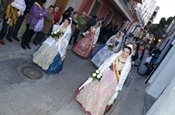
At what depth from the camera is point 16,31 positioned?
372 inches

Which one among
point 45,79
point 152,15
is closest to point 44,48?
point 45,79

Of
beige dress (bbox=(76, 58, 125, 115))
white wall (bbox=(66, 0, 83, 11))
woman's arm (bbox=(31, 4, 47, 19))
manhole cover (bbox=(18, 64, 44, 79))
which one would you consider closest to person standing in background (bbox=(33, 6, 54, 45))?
woman's arm (bbox=(31, 4, 47, 19))

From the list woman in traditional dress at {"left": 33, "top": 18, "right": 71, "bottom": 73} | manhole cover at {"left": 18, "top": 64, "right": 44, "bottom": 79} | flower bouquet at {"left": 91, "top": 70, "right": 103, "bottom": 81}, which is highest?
flower bouquet at {"left": 91, "top": 70, "right": 103, "bottom": 81}

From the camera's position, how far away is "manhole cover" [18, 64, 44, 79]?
722 cm

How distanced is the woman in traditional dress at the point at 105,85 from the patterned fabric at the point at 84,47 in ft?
19.1

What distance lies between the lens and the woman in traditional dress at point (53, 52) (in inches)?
319

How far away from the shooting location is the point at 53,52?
8117mm

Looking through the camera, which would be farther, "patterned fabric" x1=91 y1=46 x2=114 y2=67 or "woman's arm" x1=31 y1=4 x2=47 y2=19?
"patterned fabric" x1=91 y1=46 x2=114 y2=67

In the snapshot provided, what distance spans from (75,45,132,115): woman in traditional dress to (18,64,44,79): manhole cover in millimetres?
1433

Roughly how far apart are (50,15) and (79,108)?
196 inches

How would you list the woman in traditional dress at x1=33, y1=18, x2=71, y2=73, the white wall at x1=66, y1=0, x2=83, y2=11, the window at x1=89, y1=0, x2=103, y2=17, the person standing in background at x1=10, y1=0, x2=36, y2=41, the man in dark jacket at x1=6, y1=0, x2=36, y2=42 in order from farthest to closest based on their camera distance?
the window at x1=89, y1=0, x2=103, y2=17
the white wall at x1=66, y1=0, x2=83, y2=11
the person standing in background at x1=10, y1=0, x2=36, y2=41
the man in dark jacket at x1=6, y1=0, x2=36, y2=42
the woman in traditional dress at x1=33, y1=18, x2=71, y2=73

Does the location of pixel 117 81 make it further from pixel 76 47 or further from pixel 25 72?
pixel 76 47

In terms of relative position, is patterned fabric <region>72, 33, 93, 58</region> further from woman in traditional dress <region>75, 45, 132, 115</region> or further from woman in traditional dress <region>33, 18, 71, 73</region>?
woman in traditional dress <region>75, 45, 132, 115</region>

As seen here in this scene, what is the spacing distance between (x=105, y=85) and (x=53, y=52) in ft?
7.49
